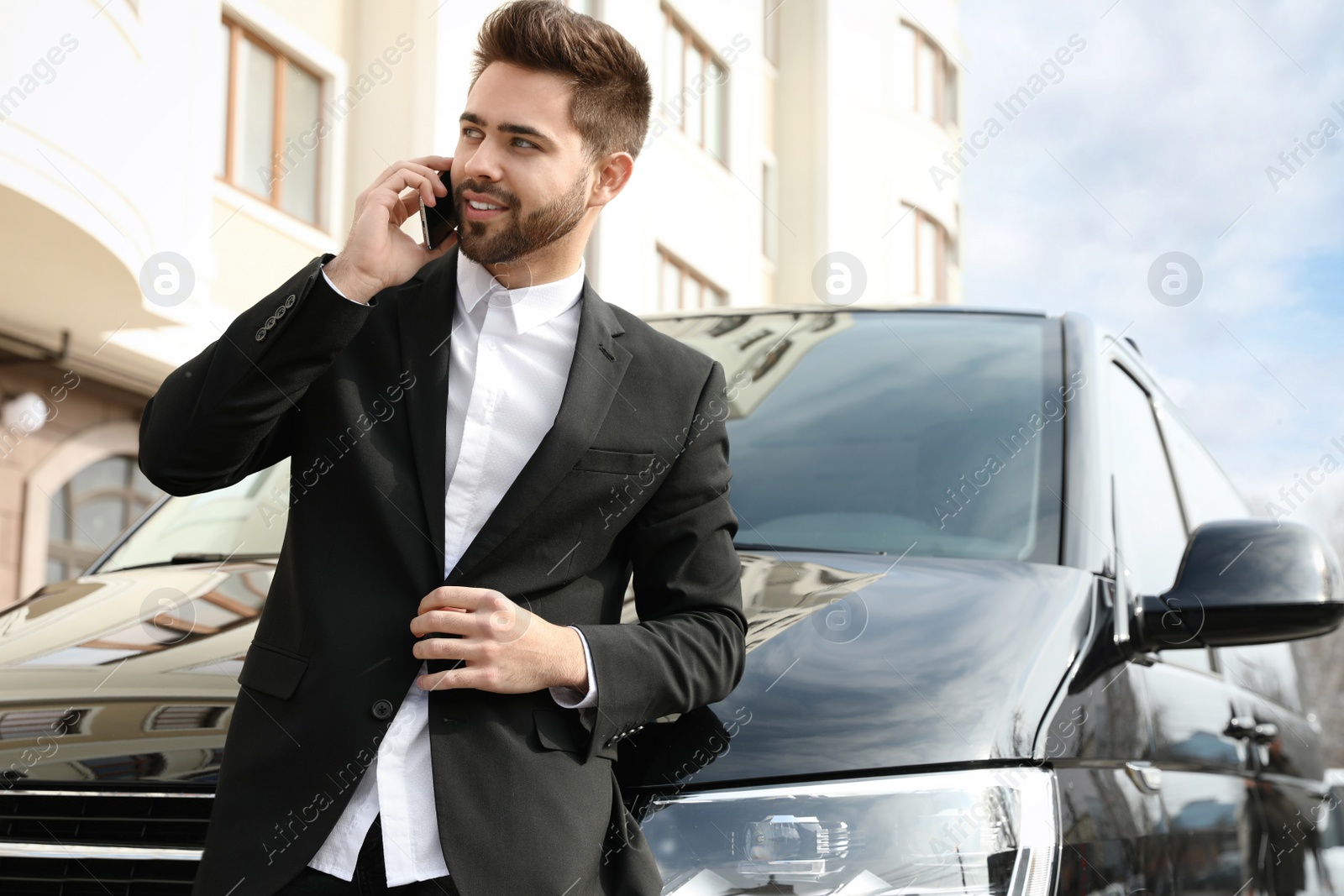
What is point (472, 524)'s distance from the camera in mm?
1691

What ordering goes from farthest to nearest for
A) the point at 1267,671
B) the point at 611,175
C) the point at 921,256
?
the point at 921,256 < the point at 1267,671 < the point at 611,175

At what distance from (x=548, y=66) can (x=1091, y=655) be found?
1.18 m

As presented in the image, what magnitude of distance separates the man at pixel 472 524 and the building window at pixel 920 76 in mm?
24814

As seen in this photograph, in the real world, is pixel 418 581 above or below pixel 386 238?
below

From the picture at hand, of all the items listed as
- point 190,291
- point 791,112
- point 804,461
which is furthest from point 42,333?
point 791,112

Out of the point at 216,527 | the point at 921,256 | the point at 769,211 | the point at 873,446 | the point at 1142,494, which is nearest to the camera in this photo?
the point at 873,446

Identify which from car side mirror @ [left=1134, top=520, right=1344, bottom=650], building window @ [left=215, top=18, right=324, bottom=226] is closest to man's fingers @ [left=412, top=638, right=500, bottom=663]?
car side mirror @ [left=1134, top=520, right=1344, bottom=650]

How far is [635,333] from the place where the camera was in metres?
1.93

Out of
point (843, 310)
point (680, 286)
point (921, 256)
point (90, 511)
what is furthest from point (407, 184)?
point (921, 256)

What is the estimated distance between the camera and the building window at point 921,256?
25.6 metres

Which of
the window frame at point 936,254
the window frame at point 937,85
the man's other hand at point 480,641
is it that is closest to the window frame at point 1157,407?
the man's other hand at point 480,641

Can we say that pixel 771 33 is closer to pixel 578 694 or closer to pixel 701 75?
pixel 701 75

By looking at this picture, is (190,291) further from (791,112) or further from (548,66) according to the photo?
(791,112)

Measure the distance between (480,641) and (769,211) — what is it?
22.7 metres
